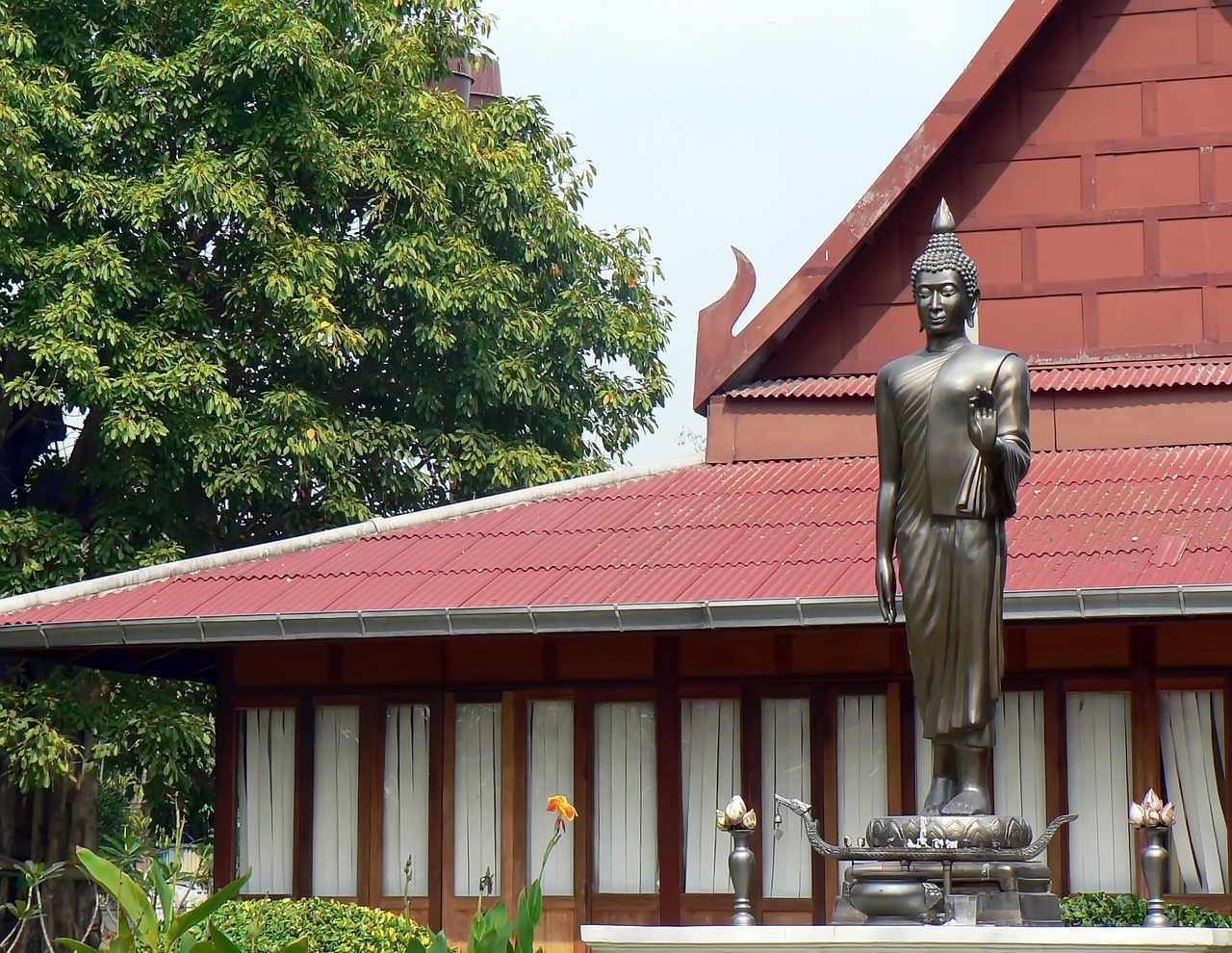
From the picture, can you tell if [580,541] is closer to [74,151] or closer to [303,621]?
[303,621]

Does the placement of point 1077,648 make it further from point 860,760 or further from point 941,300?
point 941,300

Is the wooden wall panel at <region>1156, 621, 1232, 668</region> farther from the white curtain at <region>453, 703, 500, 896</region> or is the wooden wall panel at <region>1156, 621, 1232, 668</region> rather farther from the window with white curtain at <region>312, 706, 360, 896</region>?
the window with white curtain at <region>312, 706, 360, 896</region>

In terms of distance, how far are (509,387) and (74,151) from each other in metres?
4.97

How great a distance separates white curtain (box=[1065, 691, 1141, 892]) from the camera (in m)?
12.3

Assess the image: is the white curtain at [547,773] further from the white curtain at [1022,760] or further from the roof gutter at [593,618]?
the white curtain at [1022,760]

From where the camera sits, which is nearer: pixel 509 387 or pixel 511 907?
pixel 511 907

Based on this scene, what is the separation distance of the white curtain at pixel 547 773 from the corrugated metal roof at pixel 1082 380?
2.95 meters

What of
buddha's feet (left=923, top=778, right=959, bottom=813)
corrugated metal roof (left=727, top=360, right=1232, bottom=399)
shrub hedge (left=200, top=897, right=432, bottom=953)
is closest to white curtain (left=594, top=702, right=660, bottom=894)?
shrub hedge (left=200, top=897, right=432, bottom=953)

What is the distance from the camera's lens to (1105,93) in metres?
14.7

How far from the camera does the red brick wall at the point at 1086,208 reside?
1428 centimetres

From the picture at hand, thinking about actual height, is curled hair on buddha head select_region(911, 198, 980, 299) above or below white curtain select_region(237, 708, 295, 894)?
above

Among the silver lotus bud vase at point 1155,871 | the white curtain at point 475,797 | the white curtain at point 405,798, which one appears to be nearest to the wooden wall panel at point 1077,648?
the white curtain at point 475,797

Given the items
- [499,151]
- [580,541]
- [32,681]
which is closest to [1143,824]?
[580,541]

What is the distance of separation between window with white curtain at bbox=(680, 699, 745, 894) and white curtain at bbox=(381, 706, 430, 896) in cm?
185
